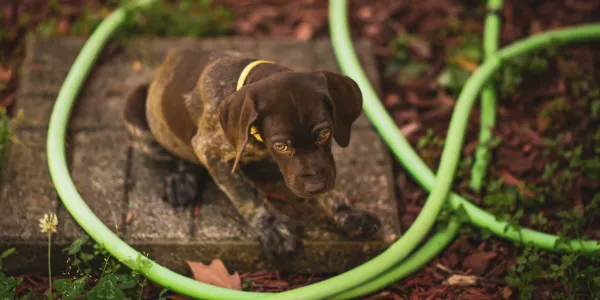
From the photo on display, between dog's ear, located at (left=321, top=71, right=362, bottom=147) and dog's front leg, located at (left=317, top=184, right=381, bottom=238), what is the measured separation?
76 cm

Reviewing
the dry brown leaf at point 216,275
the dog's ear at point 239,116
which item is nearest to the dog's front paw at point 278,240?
the dry brown leaf at point 216,275

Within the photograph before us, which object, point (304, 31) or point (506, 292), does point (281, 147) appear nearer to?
point (506, 292)

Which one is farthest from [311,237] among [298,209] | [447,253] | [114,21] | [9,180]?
[114,21]

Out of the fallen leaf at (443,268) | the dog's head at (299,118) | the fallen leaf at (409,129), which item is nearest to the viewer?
the dog's head at (299,118)

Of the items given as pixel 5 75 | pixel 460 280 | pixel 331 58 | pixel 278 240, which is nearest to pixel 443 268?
pixel 460 280

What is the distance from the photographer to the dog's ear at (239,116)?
3.34 m

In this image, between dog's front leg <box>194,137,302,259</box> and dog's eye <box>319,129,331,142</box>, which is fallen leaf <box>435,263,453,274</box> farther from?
dog's eye <box>319,129,331,142</box>

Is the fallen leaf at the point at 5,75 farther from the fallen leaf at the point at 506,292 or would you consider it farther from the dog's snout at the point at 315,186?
the fallen leaf at the point at 506,292

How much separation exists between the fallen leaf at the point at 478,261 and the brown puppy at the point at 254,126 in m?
0.65

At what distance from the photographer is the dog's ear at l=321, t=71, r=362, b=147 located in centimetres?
354

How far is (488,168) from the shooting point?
4840mm

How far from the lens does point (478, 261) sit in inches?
171

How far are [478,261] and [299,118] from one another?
172 cm

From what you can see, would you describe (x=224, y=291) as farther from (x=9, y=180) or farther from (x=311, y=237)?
(x=9, y=180)
